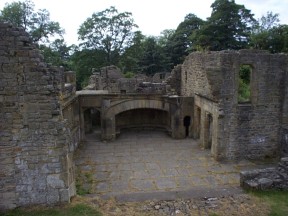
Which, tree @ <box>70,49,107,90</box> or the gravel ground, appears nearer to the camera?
the gravel ground

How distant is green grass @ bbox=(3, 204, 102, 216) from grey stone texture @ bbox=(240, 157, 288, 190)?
480 cm

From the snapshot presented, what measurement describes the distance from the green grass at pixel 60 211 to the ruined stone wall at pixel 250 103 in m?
6.61

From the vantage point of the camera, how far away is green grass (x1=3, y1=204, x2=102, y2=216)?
22.0 ft

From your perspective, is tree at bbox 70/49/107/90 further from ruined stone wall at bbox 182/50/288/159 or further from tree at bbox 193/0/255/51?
ruined stone wall at bbox 182/50/288/159

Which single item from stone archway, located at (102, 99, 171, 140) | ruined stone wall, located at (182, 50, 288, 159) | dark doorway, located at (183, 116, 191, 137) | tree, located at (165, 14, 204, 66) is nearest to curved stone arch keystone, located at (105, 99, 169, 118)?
stone archway, located at (102, 99, 171, 140)

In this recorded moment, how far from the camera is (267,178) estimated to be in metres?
8.45

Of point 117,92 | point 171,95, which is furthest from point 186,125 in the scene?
point 117,92

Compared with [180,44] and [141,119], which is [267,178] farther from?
[180,44]

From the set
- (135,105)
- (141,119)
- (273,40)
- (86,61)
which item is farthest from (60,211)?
(86,61)

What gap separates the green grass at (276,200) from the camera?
6953mm

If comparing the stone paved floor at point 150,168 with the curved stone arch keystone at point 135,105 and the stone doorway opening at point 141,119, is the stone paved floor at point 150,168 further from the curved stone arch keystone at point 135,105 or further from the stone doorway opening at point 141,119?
the stone doorway opening at point 141,119

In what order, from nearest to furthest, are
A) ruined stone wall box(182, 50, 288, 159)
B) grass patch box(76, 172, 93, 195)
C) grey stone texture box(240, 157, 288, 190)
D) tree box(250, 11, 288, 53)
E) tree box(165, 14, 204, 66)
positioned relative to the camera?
grey stone texture box(240, 157, 288, 190) → grass patch box(76, 172, 93, 195) → ruined stone wall box(182, 50, 288, 159) → tree box(250, 11, 288, 53) → tree box(165, 14, 204, 66)

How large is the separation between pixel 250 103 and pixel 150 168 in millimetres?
5316

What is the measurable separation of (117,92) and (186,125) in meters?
4.65
